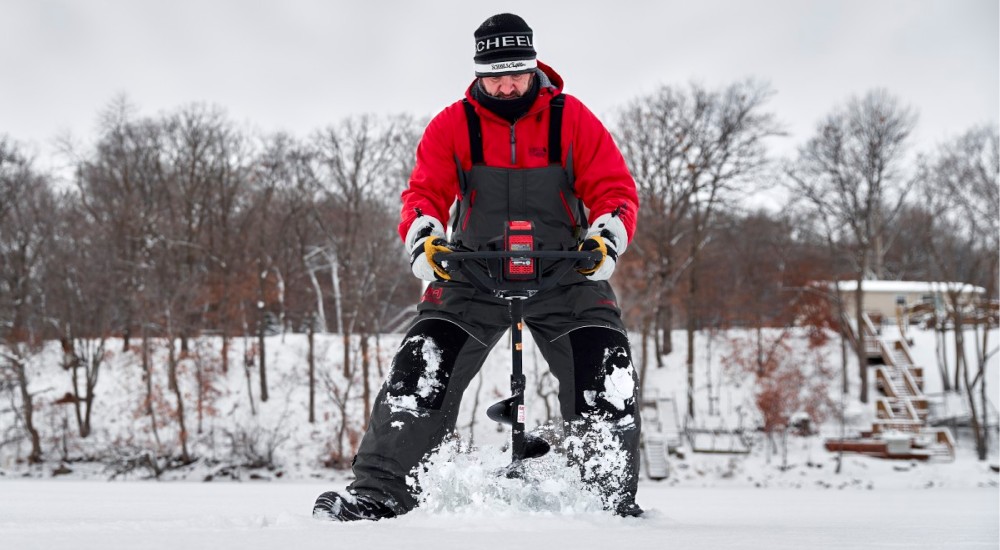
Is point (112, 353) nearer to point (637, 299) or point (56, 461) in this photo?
point (56, 461)

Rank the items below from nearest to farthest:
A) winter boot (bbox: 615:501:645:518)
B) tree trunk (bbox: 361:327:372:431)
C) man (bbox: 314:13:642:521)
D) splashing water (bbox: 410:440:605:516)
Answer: splashing water (bbox: 410:440:605:516) < winter boot (bbox: 615:501:645:518) < man (bbox: 314:13:642:521) < tree trunk (bbox: 361:327:372:431)

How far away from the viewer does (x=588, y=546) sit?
1973 millimetres

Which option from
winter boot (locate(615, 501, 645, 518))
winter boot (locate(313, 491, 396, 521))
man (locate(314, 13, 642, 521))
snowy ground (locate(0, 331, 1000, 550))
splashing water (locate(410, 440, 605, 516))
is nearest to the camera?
snowy ground (locate(0, 331, 1000, 550))

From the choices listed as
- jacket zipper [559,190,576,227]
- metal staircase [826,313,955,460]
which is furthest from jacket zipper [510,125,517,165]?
metal staircase [826,313,955,460]

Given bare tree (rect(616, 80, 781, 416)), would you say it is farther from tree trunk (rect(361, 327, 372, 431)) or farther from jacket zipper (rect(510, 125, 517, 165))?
jacket zipper (rect(510, 125, 517, 165))

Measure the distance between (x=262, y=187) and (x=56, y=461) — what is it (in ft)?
42.8

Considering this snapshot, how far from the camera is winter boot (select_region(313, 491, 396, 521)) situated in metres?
3.02

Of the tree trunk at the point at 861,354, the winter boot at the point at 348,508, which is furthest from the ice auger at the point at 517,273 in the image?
the tree trunk at the point at 861,354

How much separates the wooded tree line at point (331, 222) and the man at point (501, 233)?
74.1 ft

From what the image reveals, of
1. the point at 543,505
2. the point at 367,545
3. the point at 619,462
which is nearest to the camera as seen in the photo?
the point at 367,545

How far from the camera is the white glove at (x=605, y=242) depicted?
11.2 ft

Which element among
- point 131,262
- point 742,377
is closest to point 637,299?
point 742,377

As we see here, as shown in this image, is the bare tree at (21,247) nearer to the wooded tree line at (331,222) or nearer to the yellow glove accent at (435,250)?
the wooded tree line at (331,222)

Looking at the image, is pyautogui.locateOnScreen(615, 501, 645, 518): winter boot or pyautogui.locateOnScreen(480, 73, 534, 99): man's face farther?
pyautogui.locateOnScreen(480, 73, 534, 99): man's face
